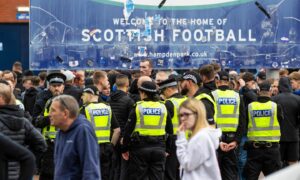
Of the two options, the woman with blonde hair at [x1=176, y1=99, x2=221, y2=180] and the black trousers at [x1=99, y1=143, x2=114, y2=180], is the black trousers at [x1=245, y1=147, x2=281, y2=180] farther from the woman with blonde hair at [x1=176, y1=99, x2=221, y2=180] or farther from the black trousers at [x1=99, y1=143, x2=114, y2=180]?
the woman with blonde hair at [x1=176, y1=99, x2=221, y2=180]

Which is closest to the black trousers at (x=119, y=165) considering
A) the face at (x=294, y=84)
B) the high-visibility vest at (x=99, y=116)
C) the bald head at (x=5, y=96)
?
the high-visibility vest at (x=99, y=116)

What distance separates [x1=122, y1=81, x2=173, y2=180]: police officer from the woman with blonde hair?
A: 14.6 feet

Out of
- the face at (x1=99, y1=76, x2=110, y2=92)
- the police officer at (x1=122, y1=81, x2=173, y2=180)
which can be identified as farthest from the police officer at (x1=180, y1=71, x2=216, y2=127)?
the face at (x1=99, y1=76, x2=110, y2=92)

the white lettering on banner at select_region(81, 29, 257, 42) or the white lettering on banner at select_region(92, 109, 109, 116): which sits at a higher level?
the white lettering on banner at select_region(81, 29, 257, 42)

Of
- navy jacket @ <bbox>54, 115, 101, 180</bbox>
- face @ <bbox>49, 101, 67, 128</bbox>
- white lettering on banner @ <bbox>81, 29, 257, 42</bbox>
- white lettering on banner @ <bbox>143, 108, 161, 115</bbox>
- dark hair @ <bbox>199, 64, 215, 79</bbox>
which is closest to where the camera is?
navy jacket @ <bbox>54, 115, 101, 180</bbox>

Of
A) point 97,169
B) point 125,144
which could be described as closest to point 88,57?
point 125,144

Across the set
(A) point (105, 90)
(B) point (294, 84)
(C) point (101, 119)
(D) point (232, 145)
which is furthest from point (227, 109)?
(B) point (294, 84)

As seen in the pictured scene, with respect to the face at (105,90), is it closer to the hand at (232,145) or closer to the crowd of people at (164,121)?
the crowd of people at (164,121)

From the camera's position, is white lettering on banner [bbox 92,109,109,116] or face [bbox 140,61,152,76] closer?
white lettering on banner [bbox 92,109,109,116]

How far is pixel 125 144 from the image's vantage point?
43.8 ft

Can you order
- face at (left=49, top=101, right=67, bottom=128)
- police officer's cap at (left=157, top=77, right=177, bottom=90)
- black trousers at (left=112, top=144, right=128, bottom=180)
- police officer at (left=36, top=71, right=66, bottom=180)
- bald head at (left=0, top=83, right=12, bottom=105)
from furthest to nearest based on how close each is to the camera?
police officer's cap at (left=157, top=77, right=177, bottom=90)
black trousers at (left=112, top=144, right=128, bottom=180)
police officer at (left=36, top=71, right=66, bottom=180)
bald head at (left=0, top=83, right=12, bottom=105)
face at (left=49, top=101, right=67, bottom=128)

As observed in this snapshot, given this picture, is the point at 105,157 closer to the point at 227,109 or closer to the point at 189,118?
the point at 227,109

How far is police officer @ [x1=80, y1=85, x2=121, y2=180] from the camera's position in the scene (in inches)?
520

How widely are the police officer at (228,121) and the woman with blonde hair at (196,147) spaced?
4.92 metres
